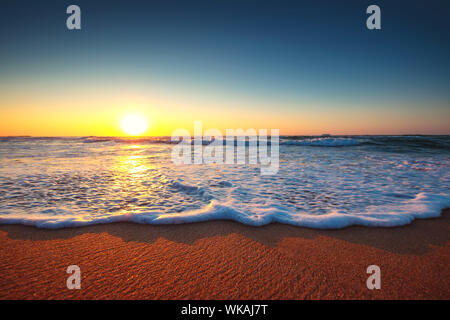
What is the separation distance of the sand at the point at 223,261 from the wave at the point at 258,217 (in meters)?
0.12

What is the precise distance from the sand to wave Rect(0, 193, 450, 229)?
0.12 m

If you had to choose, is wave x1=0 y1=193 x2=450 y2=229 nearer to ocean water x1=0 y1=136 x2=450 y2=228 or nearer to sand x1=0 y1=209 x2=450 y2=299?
ocean water x1=0 y1=136 x2=450 y2=228

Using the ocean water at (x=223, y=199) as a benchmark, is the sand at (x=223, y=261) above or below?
below

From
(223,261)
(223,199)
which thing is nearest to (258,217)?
(223,199)

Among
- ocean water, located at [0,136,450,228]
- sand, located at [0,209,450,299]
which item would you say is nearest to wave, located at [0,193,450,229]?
ocean water, located at [0,136,450,228]

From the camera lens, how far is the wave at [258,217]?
2.78 metres

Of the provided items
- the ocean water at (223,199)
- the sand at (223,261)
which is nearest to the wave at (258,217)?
the ocean water at (223,199)

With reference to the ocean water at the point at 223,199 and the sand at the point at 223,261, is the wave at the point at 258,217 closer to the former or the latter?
the ocean water at the point at 223,199

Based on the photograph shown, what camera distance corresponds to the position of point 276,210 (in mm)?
3217

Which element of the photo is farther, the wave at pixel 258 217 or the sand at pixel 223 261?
the wave at pixel 258 217

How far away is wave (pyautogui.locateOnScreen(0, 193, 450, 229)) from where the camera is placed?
9.11 ft

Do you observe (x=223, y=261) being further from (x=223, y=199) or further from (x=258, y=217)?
(x=223, y=199)

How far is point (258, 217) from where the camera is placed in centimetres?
297
